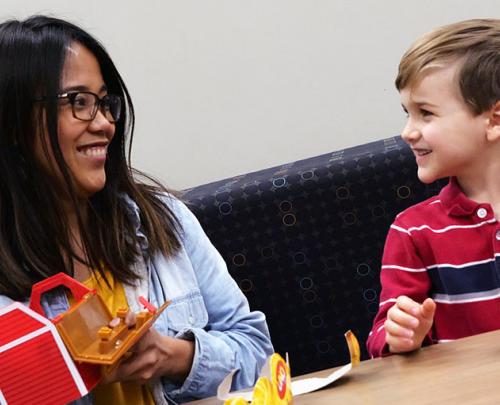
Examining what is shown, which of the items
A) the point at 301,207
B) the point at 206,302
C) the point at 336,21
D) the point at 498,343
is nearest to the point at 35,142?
the point at 206,302

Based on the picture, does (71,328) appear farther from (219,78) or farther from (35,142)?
(219,78)

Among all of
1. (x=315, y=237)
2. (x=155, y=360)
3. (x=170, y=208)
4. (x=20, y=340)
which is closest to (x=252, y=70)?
(x=315, y=237)

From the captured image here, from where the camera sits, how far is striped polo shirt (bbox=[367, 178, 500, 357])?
4.18 ft

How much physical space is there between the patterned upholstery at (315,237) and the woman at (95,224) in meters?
0.33

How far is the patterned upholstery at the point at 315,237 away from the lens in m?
1.77

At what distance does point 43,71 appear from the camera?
1338 mm

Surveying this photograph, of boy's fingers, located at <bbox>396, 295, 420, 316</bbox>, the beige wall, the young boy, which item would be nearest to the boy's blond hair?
the young boy

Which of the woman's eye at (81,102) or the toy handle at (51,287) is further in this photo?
the woman's eye at (81,102)

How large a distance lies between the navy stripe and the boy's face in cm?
14

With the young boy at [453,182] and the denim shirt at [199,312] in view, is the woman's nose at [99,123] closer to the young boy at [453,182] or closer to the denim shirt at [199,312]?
the denim shirt at [199,312]

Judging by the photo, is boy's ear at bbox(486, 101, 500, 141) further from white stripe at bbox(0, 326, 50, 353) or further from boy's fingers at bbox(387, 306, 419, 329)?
white stripe at bbox(0, 326, 50, 353)

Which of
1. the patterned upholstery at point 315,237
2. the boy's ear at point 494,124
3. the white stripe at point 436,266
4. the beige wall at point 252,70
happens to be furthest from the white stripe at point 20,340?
the beige wall at point 252,70

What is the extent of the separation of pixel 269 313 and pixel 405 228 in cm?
57

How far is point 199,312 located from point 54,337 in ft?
1.69
